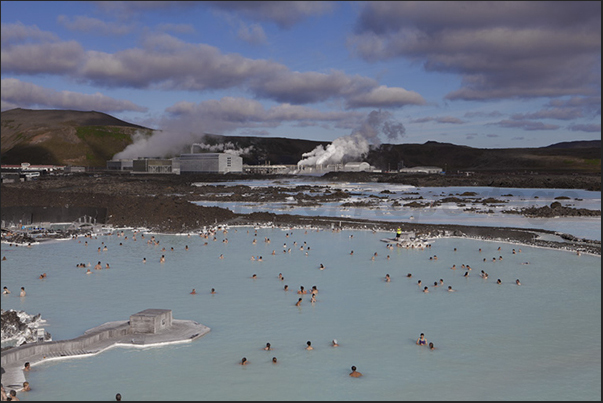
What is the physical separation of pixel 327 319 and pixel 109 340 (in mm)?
9961

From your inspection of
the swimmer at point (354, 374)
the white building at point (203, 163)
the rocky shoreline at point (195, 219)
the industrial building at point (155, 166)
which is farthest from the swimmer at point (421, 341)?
the white building at point (203, 163)

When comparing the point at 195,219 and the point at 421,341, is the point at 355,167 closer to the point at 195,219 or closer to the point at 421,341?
the point at 195,219

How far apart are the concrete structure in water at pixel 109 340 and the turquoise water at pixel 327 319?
0.46 m

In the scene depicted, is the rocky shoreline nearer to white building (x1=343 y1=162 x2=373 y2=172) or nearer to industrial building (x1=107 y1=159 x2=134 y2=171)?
white building (x1=343 y1=162 x2=373 y2=172)

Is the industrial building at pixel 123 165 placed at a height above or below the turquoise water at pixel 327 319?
above

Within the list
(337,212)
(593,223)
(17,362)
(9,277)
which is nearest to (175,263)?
(9,277)

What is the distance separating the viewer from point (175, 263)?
3788 cm

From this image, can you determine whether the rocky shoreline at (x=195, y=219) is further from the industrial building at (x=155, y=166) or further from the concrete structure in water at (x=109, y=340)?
the industrial building at (x=155, y=166)

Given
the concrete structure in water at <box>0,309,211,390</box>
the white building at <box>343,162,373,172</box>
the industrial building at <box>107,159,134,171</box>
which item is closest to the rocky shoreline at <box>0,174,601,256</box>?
the concrete structure in water at <box>0,309,211,390</box>

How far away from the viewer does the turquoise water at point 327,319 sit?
1755 cm

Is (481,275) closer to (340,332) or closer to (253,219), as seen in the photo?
(340,332)

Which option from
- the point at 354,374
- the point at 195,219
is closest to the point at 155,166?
the point at 195,219

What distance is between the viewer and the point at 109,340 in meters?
20.8

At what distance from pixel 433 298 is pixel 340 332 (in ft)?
27.1
